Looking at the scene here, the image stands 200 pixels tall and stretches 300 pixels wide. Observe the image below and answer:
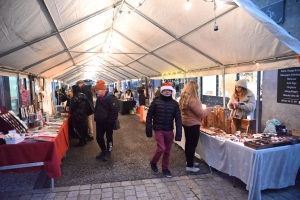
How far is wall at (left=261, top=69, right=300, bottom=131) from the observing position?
3387 millimetres

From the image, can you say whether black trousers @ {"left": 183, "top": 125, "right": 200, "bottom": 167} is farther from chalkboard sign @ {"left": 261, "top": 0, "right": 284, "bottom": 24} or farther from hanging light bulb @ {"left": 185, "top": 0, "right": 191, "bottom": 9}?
chalkboard sign @ {"left": 261, "top": 0, "right": 284, "bottom": 24}

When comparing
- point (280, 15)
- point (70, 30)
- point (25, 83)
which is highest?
point (280, 15)

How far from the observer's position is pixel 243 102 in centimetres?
329

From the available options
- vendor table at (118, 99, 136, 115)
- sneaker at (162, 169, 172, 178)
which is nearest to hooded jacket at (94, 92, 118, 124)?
sneaker at (162, 169, 172, 178)

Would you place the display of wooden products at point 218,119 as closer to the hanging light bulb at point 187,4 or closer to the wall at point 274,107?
the wall at point 274,107

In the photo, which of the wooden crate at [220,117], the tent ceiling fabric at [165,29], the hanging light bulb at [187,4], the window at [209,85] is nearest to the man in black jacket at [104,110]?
the tent ceiling fabric at [165,29]

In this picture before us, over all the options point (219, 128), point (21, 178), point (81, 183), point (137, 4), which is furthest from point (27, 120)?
point (219, 128)

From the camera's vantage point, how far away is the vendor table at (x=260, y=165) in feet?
7.79

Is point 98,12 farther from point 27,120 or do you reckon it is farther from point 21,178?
point 21,178

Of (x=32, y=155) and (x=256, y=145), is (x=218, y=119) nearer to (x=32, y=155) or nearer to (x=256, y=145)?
(x=256, y=145)

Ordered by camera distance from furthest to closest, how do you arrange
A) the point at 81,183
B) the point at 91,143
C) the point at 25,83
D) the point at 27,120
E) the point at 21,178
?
the point at 25,83 < the point at 91,143 < the point at 27,120 < the point at 21,178 < the point at 81,183

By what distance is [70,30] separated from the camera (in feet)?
11.3

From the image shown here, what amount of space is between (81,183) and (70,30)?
252 cm

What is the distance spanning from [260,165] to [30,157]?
9.56 ft
